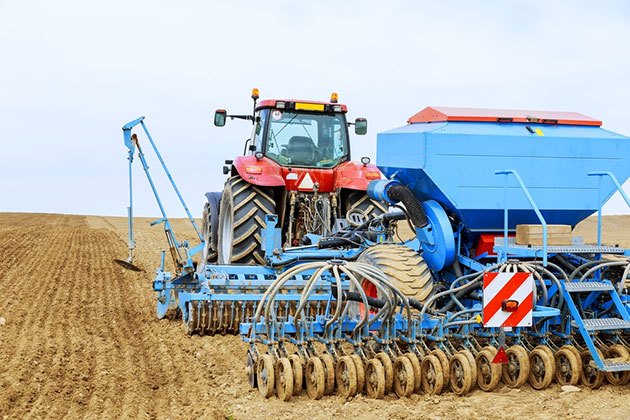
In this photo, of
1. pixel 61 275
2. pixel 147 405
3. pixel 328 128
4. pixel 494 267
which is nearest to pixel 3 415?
pixel 147 405

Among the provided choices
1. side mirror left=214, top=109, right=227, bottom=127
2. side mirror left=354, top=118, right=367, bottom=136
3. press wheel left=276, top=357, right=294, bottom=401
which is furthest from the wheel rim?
press wheel left=276, top=357, right=294, bottom=401

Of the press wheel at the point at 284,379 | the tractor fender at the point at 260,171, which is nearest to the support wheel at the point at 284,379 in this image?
the press wheel at the point at 284,379

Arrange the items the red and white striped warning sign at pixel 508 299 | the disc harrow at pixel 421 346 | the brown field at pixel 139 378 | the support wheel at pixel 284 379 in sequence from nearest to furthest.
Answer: the brown field at pixel 139 378, the support wheel at pixel 284 379, the disc harrow at pixel 421 346, the red and white striped warning sign at pixel 508 299

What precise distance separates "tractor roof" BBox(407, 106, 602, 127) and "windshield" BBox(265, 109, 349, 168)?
125 inches

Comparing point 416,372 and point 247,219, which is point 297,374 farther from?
point 247,219

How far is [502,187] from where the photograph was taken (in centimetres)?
679

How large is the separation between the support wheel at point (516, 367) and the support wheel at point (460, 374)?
389 mm

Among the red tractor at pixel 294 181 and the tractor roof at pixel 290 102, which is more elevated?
the tractor roof at pixel 290 102

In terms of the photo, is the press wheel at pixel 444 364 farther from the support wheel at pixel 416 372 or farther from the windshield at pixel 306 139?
the windshield at pixel 306 139

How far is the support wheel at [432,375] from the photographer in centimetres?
570

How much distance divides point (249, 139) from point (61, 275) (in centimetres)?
405

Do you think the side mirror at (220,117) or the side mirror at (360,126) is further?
the side mirror at (220,117)

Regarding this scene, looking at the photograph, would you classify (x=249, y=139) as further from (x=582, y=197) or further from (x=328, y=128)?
(x=582, y=197)

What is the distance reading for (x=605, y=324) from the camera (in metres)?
5.97
